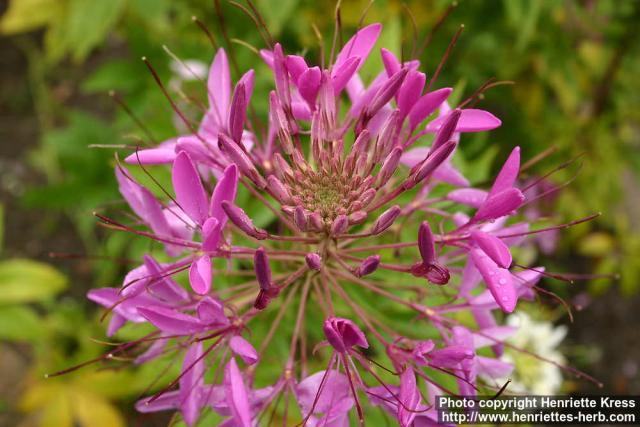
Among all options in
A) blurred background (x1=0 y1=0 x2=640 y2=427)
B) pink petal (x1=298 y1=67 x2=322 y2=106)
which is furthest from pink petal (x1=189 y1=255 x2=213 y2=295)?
blurred background (x1=0 y1=0 x2=640 y2=427)

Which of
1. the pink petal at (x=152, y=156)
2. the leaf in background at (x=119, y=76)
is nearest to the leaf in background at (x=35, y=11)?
the leaf in background at (x=119, y=76)

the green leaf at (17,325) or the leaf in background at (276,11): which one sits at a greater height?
the leaf in background at (276,11)

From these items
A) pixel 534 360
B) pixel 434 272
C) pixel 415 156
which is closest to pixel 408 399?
pixel 434 272

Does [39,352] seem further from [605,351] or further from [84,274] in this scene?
[605,351]

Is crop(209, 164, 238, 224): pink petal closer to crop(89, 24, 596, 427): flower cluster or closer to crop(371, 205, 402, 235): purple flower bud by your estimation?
crop(89, 24, 596, 427): flower cluster

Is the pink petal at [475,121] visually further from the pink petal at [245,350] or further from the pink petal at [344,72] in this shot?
the pink petal at [245,350]

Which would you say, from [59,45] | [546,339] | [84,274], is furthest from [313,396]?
[84,274]
